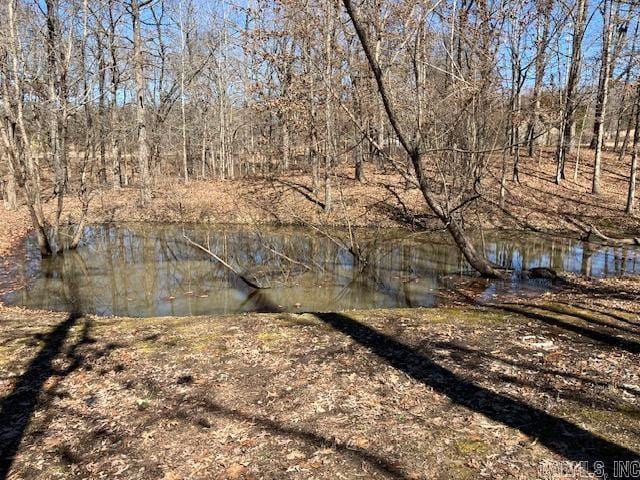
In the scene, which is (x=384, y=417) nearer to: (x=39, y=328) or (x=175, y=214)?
(x=39, y=328)

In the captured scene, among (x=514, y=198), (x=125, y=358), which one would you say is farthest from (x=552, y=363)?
(x=514, y=198)

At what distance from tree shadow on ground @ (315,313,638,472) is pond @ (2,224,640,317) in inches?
144

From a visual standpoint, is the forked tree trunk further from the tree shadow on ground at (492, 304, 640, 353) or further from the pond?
the tree shadow on ground at (492, 304, 640, 353)

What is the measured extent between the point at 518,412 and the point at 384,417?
4.23ft

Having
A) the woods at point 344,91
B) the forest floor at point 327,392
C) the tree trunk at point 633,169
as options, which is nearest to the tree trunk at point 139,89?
the woods at point 344,91

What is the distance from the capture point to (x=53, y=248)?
48.7ft

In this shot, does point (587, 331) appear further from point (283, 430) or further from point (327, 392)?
point (283, 430)

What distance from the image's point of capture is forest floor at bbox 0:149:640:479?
3.84m

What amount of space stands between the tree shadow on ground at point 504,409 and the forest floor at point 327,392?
2 centimetres

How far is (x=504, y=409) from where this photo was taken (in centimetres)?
449

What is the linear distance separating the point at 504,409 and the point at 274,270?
826 cm

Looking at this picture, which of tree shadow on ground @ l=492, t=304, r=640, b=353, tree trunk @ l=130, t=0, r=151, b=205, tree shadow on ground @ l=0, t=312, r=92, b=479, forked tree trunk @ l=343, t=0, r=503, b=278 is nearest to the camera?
tree shadow on ground @ l=0, t=312, r=92, b=479

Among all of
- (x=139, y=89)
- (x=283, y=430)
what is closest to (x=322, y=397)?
(x=283, y=430)

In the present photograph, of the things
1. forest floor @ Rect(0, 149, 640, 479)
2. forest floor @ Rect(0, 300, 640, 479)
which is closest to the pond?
forest floor @ Rect(0, 149, 640, 479)
